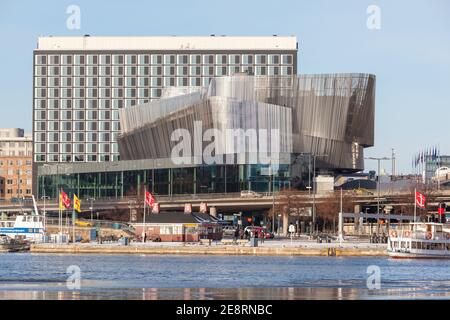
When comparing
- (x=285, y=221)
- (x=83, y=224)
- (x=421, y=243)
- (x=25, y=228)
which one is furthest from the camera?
(x=285, y=221)

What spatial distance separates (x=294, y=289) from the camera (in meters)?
61.2

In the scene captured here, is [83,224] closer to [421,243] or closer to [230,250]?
[230,250]

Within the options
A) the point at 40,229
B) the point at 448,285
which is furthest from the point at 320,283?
the point at 40,229

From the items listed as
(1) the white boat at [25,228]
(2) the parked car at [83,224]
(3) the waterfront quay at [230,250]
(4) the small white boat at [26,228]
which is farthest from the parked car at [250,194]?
(3) the waterfront quay at [230,250]

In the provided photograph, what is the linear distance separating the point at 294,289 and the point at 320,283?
693 cm

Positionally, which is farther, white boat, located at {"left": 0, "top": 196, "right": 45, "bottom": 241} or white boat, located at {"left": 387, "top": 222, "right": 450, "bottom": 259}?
white boat, located at {"left": 0, "top": 196, "right": 45, "bottom": 241}

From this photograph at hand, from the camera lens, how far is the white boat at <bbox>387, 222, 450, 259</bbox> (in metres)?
115

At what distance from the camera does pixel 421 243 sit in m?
116

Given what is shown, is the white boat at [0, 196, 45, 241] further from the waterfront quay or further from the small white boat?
the waterfront quay

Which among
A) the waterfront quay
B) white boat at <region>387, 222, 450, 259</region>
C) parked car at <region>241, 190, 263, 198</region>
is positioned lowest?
the waterfront quay

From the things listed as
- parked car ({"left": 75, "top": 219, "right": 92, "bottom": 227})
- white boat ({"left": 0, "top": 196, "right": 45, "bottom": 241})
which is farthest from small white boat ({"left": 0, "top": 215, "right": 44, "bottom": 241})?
parked car ({"left": 75, "top": 219, "right": 92, "bottom": 227})

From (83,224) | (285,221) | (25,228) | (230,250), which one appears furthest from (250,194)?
(230,250)
